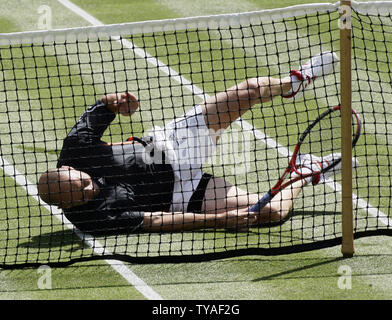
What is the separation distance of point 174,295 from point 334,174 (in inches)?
97.9

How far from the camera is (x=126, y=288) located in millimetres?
8367

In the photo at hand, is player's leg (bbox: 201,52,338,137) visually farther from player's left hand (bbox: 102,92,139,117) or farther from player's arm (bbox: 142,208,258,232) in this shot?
player's arm (bbox: 142,208,258,232)

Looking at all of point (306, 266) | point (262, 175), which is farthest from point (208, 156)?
point (306, 266)

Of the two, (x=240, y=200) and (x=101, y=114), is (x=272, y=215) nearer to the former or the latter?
(x=240, y=200)

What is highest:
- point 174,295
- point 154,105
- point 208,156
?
point 154,105

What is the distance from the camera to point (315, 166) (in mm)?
10062

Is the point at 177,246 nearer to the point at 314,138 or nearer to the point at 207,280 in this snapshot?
the point at 207,280

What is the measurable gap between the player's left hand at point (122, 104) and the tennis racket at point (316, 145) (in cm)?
156

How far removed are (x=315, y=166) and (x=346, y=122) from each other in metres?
1.60

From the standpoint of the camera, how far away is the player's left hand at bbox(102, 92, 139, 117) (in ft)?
31.9

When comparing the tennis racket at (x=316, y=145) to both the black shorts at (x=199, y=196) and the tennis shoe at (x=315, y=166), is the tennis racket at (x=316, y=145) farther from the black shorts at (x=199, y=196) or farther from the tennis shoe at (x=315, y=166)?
the black shorts at (x=199, y=196)

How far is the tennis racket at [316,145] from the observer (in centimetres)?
935

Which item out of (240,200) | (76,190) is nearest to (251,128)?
(240,200)

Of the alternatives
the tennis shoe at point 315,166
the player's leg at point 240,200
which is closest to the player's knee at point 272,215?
the player's leg at point 240,200
